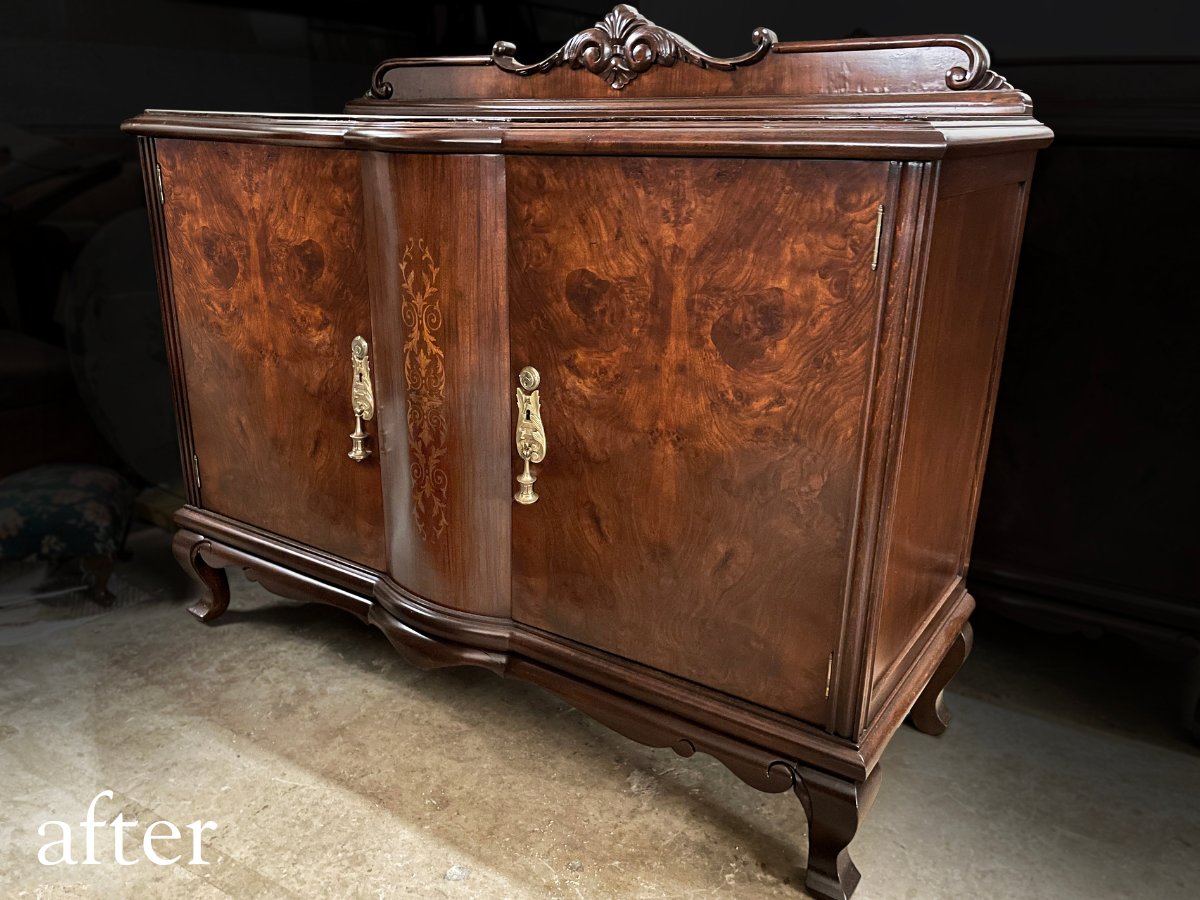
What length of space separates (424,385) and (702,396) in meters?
0.41

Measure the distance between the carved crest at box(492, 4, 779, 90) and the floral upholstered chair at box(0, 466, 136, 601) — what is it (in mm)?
1286

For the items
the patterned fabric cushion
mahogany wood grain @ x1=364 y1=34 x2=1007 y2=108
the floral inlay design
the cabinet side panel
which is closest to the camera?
the cabinet side panel

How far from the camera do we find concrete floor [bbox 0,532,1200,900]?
1.29 meters

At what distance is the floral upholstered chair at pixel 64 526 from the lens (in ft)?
6.34

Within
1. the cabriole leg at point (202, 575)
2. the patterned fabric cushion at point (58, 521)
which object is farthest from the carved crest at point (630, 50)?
the patterned fabric cushion at point (58, 521)

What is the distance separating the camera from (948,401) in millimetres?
1230

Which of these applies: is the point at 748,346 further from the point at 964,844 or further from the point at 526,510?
the point at 964,844

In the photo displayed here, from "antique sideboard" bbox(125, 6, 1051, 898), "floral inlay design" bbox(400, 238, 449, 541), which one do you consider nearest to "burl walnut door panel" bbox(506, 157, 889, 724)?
"antique sideboard" bbox(125, 6, 1051, 898)

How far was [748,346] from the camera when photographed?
1.10 m

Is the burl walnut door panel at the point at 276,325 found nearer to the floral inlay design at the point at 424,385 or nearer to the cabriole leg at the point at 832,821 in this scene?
the floral inlay design at the point at 424,385

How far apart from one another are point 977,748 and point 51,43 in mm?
2205

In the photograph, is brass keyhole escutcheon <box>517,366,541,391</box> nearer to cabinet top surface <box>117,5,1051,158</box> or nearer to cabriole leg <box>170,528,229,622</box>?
cabinet top surface <box>117,5,1051,158</box>

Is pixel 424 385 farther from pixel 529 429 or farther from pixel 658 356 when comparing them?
pixel 658 356

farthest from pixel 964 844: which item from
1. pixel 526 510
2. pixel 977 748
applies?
pixel 526 510
